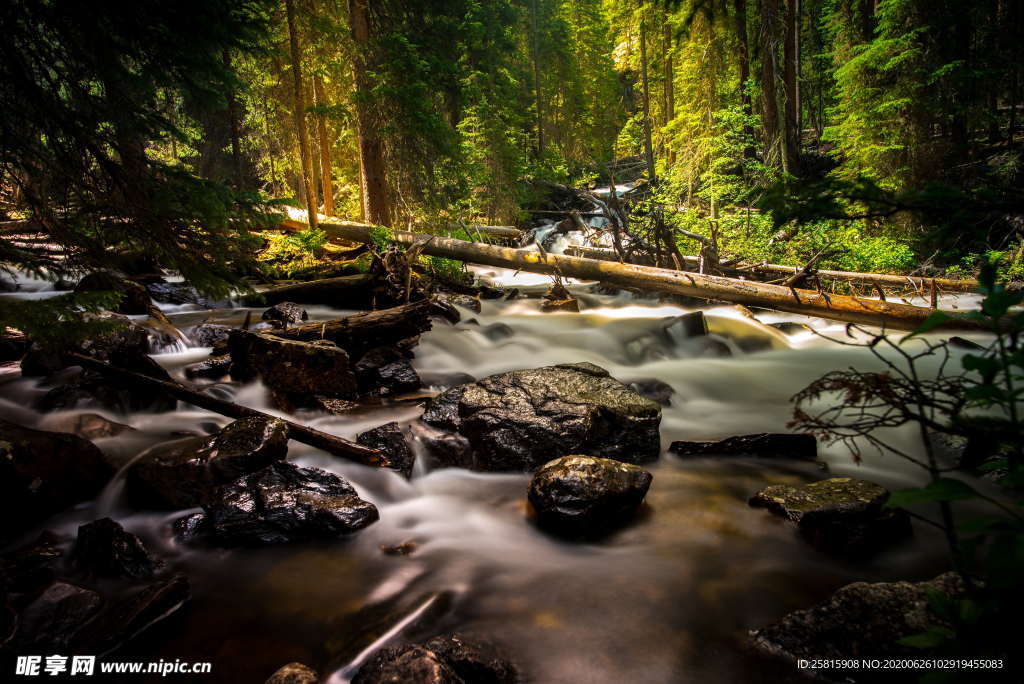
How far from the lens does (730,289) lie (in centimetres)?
773

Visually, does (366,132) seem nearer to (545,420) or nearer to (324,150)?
(324,150)

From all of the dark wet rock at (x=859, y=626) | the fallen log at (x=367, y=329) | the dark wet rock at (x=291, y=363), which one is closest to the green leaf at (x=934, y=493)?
the dark wet rock at (x=859, y=626)

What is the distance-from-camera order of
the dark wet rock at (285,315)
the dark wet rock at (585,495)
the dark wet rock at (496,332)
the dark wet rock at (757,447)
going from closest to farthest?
the dark wet rock at (585,495) < the dark wet rock at (757,447) < the dark wet rock at (285,315) < the dark wet rock at (496,332)

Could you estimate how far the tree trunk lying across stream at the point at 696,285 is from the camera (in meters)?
6.61

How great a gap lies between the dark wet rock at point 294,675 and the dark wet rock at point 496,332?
667 centimetres

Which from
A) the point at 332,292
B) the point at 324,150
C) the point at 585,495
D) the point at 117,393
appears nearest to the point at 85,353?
the point at 117,393

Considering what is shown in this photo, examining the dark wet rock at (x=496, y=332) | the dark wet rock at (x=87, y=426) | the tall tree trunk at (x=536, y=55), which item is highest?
the tall tree trunk at (x=536, y=55)

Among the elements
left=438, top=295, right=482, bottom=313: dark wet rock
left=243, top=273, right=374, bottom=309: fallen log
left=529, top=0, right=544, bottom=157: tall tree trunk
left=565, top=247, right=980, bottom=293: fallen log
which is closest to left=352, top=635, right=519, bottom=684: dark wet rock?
left=243, top=273, right=374, bottom=309: fallen log

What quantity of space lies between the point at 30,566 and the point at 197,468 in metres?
1.13

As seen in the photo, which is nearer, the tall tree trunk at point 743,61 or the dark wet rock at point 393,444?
the dark wet rock at point 393,444

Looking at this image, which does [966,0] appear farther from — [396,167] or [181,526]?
[181,526]

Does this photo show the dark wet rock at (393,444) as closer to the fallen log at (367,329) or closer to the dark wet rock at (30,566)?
the fallen log at (367,329)

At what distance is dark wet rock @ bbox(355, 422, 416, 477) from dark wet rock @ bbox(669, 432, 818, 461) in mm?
2940

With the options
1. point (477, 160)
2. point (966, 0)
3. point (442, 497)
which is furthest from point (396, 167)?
point (966, 0)
